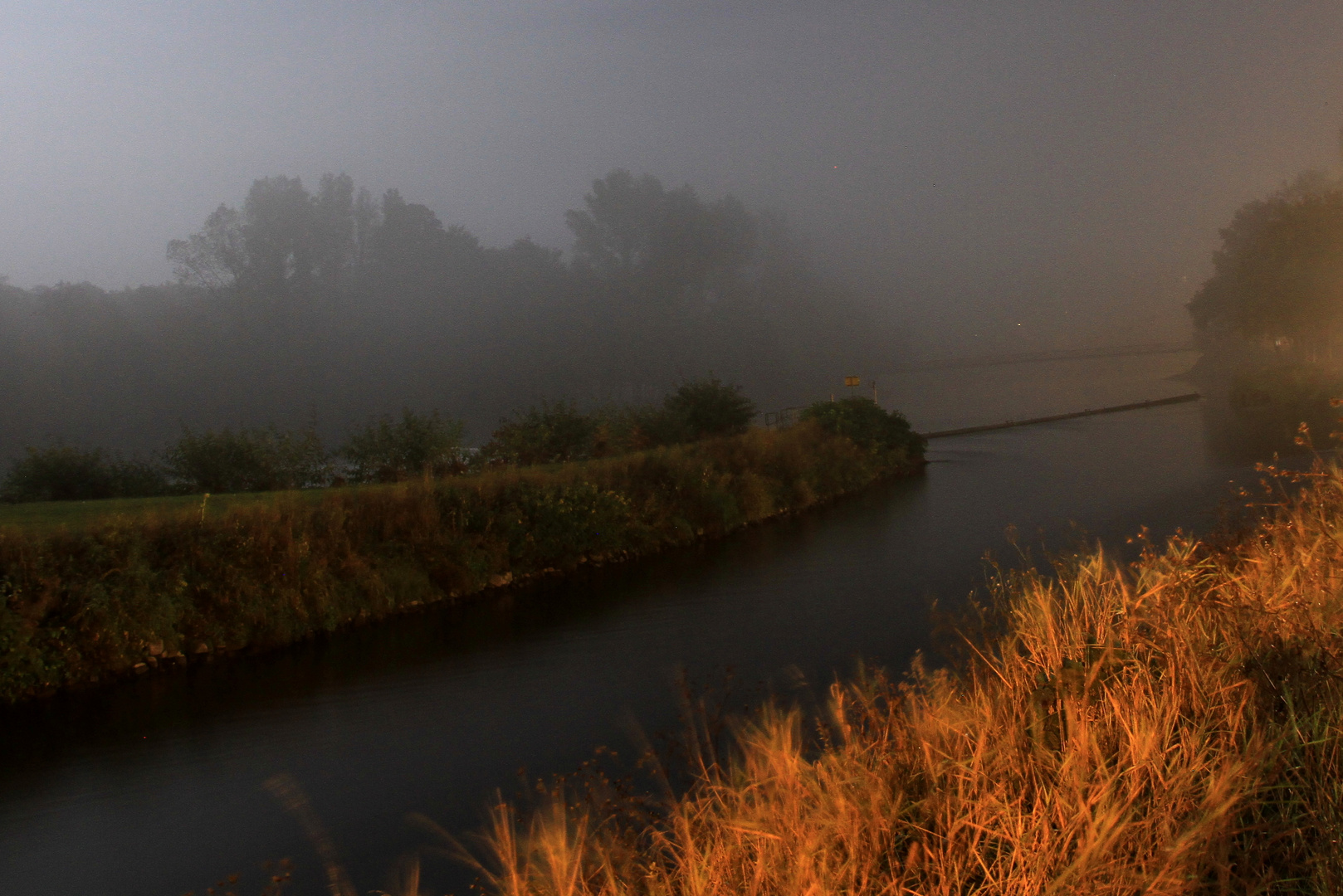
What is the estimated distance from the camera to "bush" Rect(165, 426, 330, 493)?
21562mm

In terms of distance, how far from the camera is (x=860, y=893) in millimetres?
3316

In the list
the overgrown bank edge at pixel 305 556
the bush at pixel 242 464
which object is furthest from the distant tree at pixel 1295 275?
the bush at pixel 242 464

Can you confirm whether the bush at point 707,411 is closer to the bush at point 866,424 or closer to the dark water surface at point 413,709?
the bush at point 866,424

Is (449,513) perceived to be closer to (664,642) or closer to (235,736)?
(664,642)

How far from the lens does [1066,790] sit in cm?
367

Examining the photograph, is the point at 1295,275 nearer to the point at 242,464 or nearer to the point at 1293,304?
the point at 1293,304

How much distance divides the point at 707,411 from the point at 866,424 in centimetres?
761

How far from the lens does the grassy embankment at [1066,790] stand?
11.1ft

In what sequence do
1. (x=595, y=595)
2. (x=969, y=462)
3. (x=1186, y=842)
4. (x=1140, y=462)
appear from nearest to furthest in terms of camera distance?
(x=1186, y=842), (x=595, y=595), (x=1140, y=462), (x=969, y=462)

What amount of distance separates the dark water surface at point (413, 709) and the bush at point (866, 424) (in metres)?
15.3

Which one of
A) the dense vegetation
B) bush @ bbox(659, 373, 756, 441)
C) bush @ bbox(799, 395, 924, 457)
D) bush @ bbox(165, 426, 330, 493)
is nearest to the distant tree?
the dense vegetation

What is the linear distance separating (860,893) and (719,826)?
2.26ft

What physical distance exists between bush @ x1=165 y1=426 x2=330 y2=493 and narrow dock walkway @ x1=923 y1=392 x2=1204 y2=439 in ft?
136

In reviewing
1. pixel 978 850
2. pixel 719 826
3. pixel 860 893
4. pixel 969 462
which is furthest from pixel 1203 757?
pixel 969 462
